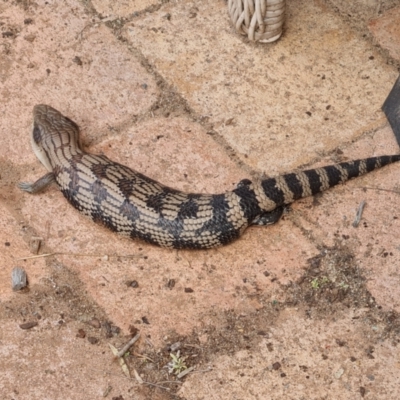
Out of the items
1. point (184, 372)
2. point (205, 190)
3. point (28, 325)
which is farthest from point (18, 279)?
point (205, 190)

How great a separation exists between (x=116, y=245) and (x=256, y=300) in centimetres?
80

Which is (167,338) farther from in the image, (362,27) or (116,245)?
(362,27)

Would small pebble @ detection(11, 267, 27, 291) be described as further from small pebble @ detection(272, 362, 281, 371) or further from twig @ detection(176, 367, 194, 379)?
small pebble @ detection(272, 362, 281, 371)

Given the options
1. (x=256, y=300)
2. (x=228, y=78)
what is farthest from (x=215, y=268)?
(x=228, y=78)

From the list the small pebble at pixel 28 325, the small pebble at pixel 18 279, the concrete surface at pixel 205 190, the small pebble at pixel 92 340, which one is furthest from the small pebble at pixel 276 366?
the small pebble at pixel 18 279

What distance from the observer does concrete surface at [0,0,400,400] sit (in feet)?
11.6

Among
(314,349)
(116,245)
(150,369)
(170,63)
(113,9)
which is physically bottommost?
(314,349)

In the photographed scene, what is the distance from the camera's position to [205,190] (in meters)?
4.19

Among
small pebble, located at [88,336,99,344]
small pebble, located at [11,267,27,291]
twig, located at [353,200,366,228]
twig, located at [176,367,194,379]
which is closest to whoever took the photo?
twig, located at [176,367,194,379]

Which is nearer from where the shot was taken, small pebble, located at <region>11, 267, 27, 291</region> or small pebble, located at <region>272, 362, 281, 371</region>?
small pebble, located at <region>272, 362, 281, 371</region>

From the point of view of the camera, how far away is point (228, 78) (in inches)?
185

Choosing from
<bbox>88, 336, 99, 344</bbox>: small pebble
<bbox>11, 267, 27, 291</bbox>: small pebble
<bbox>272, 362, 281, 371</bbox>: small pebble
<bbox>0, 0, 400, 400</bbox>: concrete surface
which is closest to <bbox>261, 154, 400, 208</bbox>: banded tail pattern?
<bbox>0, 0, 400, 400</bbox>: concrete surface

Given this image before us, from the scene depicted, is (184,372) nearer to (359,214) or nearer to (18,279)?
(18,279)

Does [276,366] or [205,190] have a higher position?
[205,190]
